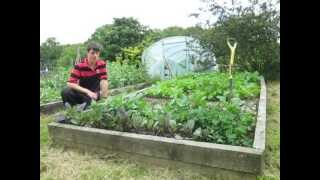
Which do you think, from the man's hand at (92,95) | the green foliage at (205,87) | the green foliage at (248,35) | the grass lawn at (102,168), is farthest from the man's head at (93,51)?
the green foliage at (248,35)

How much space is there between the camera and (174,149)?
1795mm

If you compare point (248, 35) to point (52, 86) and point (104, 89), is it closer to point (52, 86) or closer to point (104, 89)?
point (104, 89)

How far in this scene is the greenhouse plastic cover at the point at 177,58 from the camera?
3.80 meters

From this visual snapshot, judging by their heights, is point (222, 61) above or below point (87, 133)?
above

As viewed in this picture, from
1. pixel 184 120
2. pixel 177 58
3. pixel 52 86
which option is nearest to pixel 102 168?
pixel 184 120

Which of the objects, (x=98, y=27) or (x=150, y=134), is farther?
(x=98, y=27)

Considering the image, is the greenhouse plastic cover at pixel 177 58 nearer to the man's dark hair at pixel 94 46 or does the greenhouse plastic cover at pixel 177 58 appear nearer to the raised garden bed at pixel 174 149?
the man's dark hair at pixel 94 46

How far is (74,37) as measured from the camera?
2.48m

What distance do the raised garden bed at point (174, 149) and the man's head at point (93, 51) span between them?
583 millimetres

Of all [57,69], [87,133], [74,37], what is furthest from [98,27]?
[87,133]

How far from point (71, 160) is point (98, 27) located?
1163mm
